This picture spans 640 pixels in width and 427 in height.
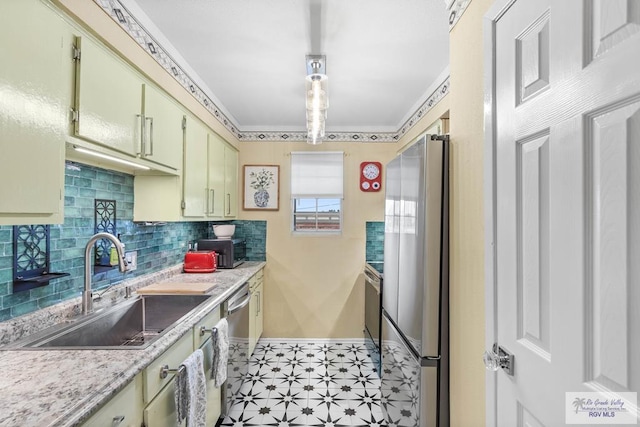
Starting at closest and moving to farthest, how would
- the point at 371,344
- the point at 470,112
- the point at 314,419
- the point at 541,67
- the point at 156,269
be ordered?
1. the point at 541,67
2. the point at 470,112
3. the point at 314,419
4. the point at 156,269
5. the point at 371,344

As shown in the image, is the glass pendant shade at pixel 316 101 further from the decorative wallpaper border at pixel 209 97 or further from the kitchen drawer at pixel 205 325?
the kitchen drawer at pixel 205 325

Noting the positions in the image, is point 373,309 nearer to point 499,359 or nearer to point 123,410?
point 499,359

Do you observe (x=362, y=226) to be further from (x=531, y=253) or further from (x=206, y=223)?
(x=531, y=253)

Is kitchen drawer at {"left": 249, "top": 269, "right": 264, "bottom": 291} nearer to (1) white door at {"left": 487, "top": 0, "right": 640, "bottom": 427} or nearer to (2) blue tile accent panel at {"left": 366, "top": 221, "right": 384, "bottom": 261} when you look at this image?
(2) blue tile accent panel at {"left": 366, "top": 221, "right": 384, "bottom": 261}

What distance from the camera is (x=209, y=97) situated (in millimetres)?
2824

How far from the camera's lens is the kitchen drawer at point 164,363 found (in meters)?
1.19

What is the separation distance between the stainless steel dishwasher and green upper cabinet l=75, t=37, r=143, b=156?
1192mm

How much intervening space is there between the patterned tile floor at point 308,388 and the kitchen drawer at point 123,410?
1.37 meters

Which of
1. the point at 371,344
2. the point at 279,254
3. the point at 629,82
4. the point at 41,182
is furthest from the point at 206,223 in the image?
the point at 629,82

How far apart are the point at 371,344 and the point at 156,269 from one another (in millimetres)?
2208

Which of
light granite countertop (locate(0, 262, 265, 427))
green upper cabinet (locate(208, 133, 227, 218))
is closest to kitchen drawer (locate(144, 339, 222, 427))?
light granite countertop (locate(0, 262, 265, 427))

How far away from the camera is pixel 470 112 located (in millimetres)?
1298

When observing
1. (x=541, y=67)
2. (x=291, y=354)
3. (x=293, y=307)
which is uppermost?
(x=541, y=67)

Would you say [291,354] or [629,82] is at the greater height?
[629,82]
